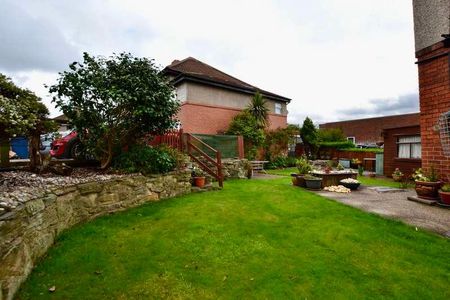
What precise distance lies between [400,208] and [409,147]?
8480 millimetres

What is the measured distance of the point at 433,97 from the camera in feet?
22.1

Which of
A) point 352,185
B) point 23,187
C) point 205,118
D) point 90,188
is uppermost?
point 205,118

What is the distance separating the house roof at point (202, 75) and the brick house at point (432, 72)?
39.1ft

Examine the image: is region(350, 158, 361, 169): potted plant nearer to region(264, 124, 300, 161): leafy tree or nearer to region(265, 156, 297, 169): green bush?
region(265, 156, 297, 169): green bush

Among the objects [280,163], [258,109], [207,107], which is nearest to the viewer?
[207,107]

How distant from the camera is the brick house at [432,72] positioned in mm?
6363

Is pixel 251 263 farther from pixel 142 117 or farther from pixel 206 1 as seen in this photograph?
pixel 206 1

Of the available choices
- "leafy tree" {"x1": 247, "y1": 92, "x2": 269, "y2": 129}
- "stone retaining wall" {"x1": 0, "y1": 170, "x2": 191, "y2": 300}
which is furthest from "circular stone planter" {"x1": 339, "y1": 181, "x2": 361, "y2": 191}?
"leafy tree" {"x1": 247, "y1": 92, "x2": 269, "y2": 129}

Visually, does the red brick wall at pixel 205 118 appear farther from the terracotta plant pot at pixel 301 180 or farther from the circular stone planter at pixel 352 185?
the circular stone planter at pixel 352 185

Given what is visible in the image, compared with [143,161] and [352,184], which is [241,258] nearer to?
[143,161]

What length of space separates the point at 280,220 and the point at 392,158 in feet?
39.5

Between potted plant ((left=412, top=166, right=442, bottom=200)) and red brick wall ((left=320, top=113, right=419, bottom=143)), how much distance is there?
32.6 metres

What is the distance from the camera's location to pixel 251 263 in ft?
11.7

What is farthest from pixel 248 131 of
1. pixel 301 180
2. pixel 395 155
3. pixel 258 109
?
pixel 395 155
